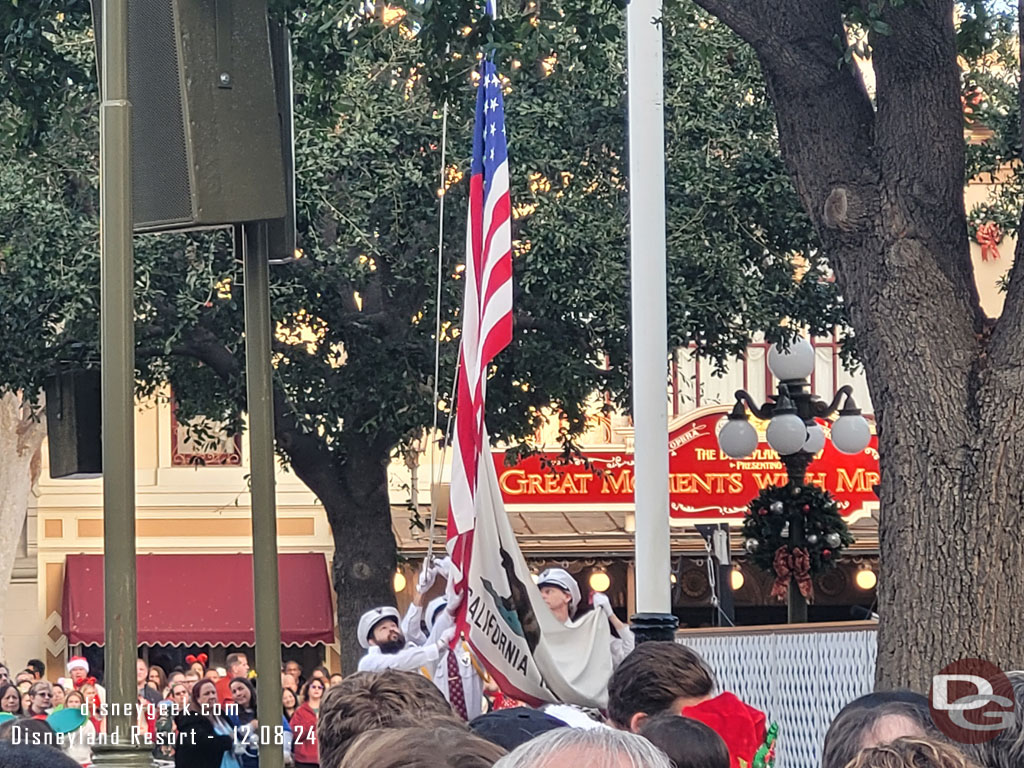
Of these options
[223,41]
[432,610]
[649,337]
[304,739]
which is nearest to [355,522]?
[304,739]

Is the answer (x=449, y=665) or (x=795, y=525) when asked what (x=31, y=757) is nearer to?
(x=449, y=665)

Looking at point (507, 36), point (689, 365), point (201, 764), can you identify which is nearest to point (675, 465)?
point (689, 365)

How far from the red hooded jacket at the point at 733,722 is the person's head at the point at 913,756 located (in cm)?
208

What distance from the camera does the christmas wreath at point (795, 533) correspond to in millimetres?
13766

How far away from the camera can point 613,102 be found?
51.9ft

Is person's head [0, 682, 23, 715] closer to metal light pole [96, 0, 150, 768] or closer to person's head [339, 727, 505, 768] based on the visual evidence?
metal light pole [96, 0, 150, 768]

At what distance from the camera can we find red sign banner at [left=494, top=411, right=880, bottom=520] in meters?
25.8

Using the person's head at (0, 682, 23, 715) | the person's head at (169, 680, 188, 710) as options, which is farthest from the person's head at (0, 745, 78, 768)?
the person's head at (0, 682, 23, 715)

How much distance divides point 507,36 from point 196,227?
4.00 meters

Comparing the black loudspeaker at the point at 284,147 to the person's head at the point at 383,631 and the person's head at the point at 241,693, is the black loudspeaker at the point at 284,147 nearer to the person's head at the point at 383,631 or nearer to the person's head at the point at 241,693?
the person's head at the point at 383,631

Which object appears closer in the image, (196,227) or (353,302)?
(196,227)

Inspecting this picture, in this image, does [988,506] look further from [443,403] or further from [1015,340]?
[443,403]

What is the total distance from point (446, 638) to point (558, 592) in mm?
904

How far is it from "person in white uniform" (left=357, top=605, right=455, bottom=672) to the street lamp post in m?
5.66
